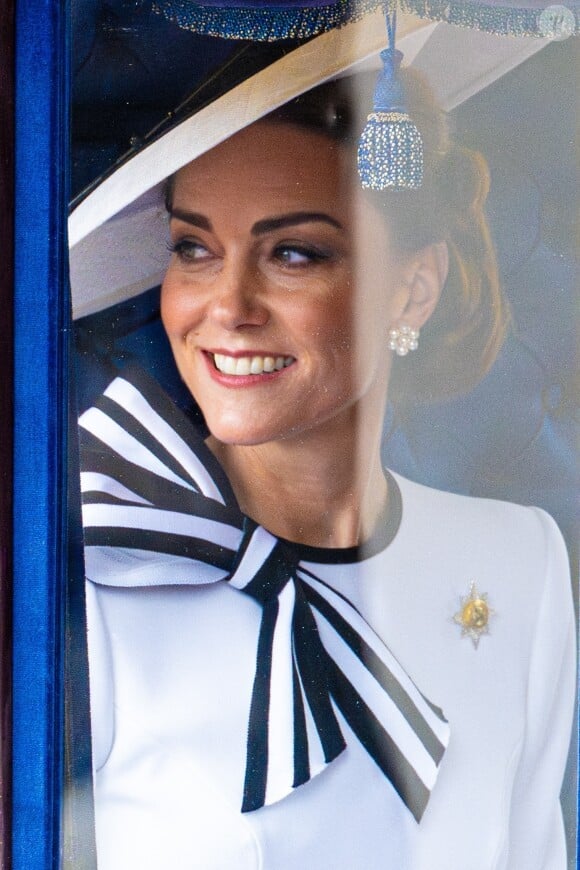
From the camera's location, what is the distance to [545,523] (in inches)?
56.1

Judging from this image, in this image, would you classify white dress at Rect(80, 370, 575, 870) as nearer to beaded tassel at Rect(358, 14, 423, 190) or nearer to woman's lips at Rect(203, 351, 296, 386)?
woman's lips at Rect(203, 351, 296, 386)

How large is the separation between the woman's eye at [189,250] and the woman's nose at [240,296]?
37 millimetres

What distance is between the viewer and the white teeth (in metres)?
1.39

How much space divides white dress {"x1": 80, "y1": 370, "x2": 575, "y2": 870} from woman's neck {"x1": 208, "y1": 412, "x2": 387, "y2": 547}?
0.03 meters

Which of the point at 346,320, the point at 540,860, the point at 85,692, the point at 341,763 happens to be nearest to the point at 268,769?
the point at 341,763

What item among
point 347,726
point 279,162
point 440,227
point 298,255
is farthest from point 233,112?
point 347,726

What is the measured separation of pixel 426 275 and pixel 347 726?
1.95 ft

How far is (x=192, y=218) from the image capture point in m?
1.38

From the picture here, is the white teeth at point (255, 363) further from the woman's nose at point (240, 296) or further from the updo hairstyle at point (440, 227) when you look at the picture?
the updo hairstyle at point (440, 227)

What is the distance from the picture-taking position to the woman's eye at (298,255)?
1.36 meters

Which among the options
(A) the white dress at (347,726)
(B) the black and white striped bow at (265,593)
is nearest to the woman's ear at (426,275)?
(A) the white dress at (347,726)

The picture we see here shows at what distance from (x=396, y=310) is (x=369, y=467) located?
0.69 ft

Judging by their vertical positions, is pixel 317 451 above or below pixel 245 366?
below

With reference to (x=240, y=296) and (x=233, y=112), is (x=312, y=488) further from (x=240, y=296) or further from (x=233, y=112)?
(x=233, y=112)
